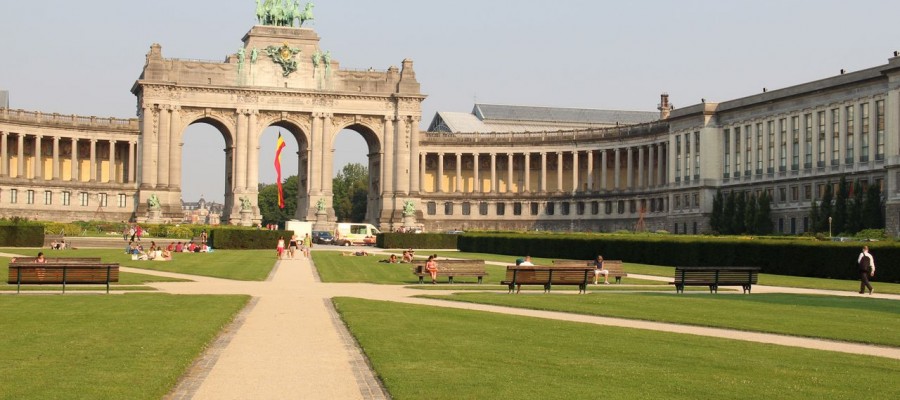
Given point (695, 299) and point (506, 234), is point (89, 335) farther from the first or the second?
point (506, 234)

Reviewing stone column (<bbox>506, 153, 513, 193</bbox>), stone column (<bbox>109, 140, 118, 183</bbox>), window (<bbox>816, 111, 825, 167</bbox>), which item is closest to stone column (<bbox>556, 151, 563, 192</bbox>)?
stone column (<bbox>506, 153, 513, 193</bbox>)

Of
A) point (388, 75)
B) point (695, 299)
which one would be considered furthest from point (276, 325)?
point (388, 75)

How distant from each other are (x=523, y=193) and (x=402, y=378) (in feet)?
436

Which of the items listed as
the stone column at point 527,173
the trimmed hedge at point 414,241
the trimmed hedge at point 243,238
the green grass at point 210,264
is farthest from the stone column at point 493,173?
the green grass at point 210,264

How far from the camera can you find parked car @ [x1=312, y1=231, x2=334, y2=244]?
12012 cm

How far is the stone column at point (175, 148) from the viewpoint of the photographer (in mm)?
136625

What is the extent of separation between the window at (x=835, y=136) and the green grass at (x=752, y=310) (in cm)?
5986

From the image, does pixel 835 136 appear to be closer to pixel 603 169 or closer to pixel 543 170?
pixel 603 169

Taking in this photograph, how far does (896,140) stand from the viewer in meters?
90.6

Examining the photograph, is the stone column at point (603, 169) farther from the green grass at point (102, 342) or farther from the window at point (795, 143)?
the green grass at point (102, 342)

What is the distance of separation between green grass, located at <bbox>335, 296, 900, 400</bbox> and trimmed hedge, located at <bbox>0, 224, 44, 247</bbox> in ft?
191

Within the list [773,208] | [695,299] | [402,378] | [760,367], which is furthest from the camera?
[773,208]

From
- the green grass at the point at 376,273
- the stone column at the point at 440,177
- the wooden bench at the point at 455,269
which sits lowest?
the green grass at the point at 376,273

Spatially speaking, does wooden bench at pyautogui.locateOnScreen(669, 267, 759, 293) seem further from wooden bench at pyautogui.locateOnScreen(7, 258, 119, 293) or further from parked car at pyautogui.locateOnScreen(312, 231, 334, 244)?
parked car at pyautogui.locateOnScreen(312, 231, 334, 244)
